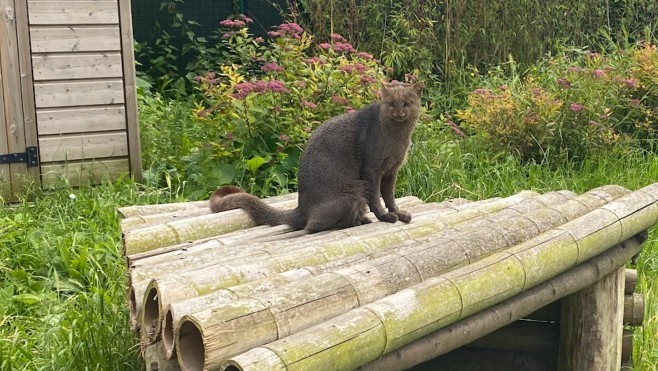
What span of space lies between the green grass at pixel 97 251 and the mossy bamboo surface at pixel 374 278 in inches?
40.9

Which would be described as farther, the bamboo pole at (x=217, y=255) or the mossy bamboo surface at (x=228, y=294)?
the bamboo pole at (x=217, y=255)

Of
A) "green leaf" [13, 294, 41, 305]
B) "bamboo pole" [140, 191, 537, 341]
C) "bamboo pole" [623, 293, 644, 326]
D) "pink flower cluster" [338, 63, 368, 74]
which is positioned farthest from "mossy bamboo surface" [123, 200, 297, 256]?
"pink flower cluster" [338, 63, 368, 74]

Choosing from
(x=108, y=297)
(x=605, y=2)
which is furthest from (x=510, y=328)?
(x=605, y=2)

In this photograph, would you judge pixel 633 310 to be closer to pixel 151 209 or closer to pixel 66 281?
pixel 151 209

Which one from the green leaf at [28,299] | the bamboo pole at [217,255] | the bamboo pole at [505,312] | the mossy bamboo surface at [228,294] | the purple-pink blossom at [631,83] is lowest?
the green leaf at [28,299]

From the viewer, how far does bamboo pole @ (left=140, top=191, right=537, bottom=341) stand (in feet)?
9.33

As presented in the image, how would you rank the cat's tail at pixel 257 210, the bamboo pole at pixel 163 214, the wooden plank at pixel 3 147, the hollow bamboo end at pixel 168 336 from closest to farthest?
the hollow bamboo end at pixel 168 336
the bamboo pole at pixel 163 214
the cat's tail at pixel 257 210
the wooden plank at pixel 3 147

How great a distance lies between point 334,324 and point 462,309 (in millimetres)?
644

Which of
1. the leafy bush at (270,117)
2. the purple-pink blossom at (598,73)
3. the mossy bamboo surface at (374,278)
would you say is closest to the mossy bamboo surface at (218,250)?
the mossy bamboo surface at (374,278)

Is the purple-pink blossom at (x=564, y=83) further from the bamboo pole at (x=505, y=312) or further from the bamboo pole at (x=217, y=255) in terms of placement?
the bamboo pole at (x=217, y=255)

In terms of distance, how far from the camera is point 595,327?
3.84 metres

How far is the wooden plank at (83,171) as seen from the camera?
616 centimetres

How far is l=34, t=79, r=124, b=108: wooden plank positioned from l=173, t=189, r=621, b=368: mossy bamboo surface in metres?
3.47

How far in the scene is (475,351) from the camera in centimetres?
410
